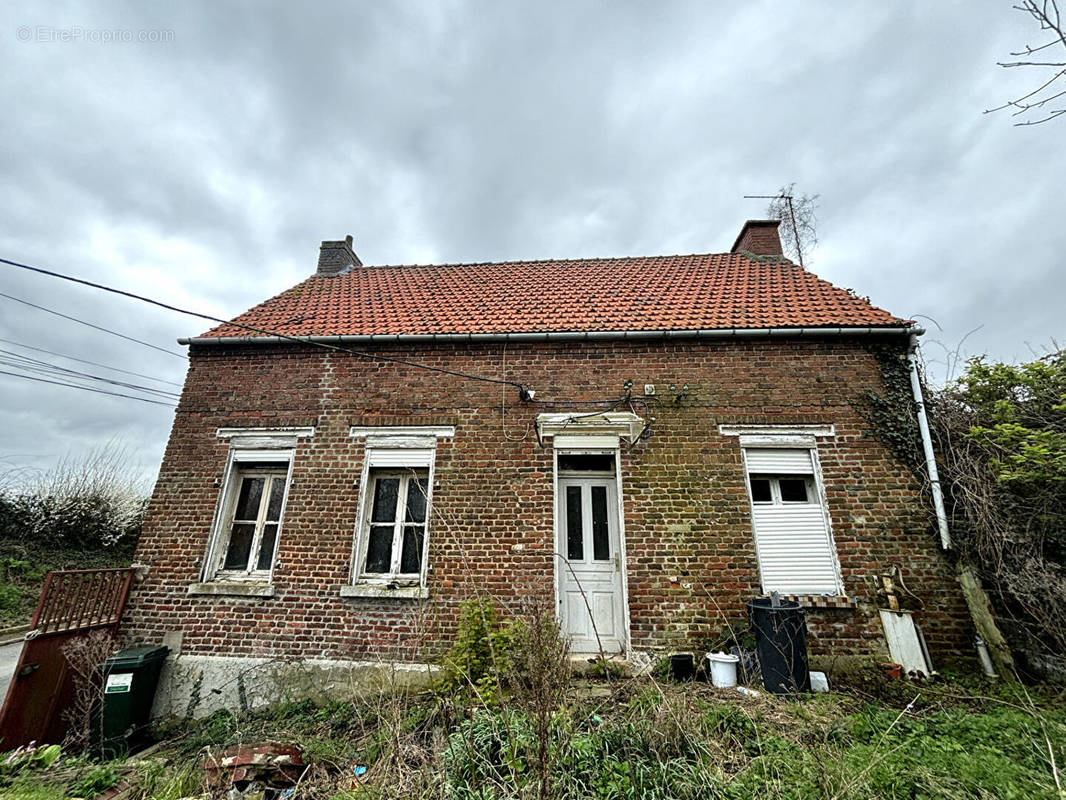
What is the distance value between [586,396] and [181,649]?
21.6 ft

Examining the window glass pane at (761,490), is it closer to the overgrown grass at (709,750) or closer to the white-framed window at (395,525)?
the overgrown grass at (709,750)

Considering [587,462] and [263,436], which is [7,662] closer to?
[263,436]

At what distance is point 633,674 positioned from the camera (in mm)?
5402

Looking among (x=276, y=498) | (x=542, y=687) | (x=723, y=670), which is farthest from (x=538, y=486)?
(x=276, y=498)

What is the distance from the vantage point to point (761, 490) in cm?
624

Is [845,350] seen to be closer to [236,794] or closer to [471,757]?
[471,757]

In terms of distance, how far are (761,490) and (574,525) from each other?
269cm

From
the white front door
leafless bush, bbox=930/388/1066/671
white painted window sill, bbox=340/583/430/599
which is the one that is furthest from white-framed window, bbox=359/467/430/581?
leafless bush, bbox=930/388/1066/671

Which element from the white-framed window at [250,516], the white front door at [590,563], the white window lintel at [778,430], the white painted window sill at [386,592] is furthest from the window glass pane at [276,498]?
the white window lintel at [778,430]

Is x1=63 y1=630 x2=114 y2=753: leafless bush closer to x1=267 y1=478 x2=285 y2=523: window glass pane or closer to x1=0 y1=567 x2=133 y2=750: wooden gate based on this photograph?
x1=0 y1=567 x2=133 y2=750: wooden gate

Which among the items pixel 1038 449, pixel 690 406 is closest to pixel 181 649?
pixel 690 406

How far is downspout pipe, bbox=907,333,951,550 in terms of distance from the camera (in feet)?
18.6

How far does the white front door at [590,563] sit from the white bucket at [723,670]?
1.16 meters

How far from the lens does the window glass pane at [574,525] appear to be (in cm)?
640
